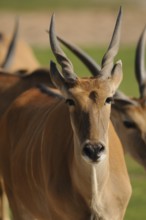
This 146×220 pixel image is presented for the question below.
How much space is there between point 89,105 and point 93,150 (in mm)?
277

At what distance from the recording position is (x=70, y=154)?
5.44 m

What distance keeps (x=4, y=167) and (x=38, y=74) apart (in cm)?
153

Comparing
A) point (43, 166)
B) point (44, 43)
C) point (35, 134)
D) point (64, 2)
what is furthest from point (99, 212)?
point (64, 2)

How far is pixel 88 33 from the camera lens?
34.2 m

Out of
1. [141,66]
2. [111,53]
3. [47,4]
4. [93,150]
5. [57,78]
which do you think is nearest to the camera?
[93,150]

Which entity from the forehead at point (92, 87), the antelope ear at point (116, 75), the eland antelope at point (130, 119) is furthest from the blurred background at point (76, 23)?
the forehead at point (92, 87)

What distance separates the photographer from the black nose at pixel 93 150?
4844 mm

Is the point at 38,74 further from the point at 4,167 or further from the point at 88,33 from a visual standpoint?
the point at 88,33

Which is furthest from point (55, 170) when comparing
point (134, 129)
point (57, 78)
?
point (134, 129)

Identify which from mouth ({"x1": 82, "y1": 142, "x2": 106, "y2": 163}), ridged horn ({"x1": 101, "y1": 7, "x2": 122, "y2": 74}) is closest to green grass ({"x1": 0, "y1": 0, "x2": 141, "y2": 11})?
ridged horn ({"x1": 101, "y1": 7, "x2": 122, "y2": 74})

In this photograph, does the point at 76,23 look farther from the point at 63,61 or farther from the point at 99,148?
the point at 99,148

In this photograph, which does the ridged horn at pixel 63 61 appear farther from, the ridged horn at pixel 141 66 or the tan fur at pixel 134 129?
the ridged horn at pixel 141 66

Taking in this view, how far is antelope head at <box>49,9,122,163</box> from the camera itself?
4.90 m

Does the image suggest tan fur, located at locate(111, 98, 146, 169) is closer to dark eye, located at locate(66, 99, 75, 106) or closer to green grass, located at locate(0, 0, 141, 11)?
dark eye, located at locate(66, 99, 75, 106)
